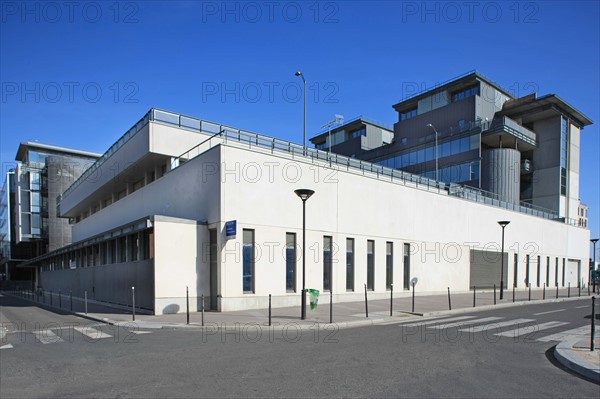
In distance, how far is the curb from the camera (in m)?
7.05

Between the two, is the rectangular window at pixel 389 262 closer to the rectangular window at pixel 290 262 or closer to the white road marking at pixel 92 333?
the rectangular window at pixel 290 262

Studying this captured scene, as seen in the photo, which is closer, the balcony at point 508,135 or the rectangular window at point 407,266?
the rectangular window at point 407,266

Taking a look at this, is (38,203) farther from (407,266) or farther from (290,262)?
(407,266)

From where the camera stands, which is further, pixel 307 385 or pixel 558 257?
pixel 558 257

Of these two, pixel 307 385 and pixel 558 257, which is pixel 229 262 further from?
pixel 558 257

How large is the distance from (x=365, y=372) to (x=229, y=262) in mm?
11645

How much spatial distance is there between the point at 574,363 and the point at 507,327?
6044mm

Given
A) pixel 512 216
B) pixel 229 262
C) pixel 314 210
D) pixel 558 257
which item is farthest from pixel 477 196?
pixel 229 262

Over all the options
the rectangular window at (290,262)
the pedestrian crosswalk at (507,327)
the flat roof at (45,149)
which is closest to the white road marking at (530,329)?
the pedestrian crosswalk at (507,327)

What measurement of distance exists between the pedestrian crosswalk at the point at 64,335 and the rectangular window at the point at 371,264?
1491cm

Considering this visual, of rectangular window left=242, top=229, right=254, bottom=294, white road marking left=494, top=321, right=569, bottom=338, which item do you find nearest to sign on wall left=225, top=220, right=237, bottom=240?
rectangular window left=242, top=229, right=254, bottom=294

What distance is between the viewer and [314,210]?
21672mm

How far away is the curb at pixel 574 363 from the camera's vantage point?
277 inches

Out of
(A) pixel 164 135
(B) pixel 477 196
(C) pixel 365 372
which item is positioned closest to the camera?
(C) pixel 365 372
